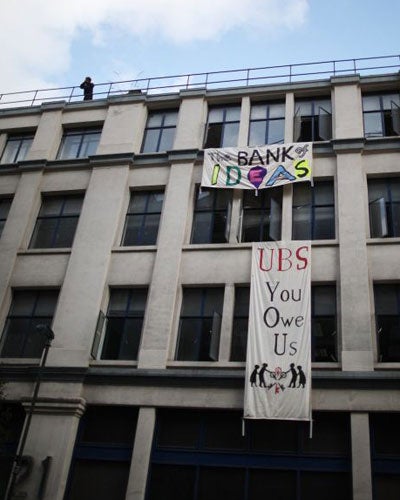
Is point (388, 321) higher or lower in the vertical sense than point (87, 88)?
lower

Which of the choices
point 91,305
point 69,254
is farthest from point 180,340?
point 69,254

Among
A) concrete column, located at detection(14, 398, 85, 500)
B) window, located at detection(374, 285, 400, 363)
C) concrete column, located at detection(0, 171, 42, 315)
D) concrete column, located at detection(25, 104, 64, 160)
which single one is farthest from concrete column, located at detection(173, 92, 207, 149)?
concrete column, located at detection(14, 398, 85, 500)

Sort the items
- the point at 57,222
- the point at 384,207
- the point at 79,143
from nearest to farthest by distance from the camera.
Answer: the point at 384,207 < the point at 57,222 < the point at 79,143

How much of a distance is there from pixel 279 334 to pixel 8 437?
9863mm

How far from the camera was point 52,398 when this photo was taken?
1708 cm

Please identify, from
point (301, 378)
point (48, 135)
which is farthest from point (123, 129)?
point (301, 378)

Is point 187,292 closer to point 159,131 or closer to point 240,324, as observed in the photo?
point 240,324

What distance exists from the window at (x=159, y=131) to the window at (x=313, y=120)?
5612 millimetres

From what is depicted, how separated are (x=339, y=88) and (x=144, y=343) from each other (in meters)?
13.6

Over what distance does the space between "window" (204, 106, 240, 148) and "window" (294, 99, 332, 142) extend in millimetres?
2703

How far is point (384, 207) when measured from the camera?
1861cm

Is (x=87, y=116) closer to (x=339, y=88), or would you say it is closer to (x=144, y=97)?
(x=144, y=97)

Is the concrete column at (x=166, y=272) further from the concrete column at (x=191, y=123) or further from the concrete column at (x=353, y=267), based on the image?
the concrete column at (x=353, y=267)

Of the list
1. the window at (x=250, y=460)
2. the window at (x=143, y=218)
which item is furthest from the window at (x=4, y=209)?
the window at (x=250, y=460)
